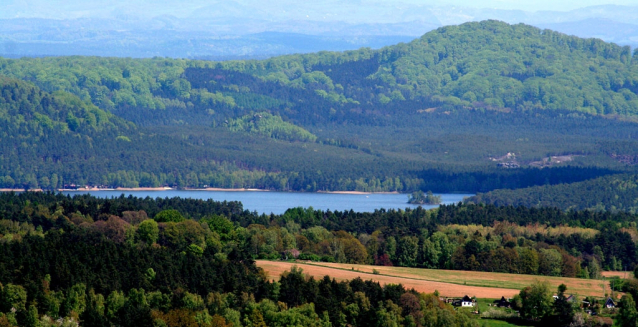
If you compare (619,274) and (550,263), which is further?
(619,274)

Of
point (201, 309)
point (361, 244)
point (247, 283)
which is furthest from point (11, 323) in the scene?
point (361, 244)

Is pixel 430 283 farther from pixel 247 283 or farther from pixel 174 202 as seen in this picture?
pixel 174 202

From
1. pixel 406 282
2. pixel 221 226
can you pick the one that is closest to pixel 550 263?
pixel 406 282

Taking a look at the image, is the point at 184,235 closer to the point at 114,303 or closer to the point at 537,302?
the point at 114,303

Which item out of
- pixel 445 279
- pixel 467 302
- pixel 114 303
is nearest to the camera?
pixel 114 303

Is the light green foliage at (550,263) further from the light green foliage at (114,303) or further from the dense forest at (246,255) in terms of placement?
the light green foliage at (114,303)

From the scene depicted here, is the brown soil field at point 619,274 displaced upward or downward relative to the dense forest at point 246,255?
downward

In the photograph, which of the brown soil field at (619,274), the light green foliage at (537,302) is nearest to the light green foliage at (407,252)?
the brown soil field at (619,274)

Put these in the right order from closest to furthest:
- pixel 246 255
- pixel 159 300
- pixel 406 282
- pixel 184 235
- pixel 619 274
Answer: pixel 159 300, pixel 406 282, pixel 246 255, pixel 184 235, pixel 619 274
